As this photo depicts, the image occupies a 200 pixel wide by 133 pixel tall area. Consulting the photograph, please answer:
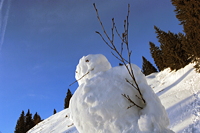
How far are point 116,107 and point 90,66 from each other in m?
1.44

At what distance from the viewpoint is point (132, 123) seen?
84.8 inches

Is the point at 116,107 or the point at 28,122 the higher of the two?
the point at 28,122

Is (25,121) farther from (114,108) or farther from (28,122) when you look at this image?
(114,108)

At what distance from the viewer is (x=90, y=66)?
3.50 m

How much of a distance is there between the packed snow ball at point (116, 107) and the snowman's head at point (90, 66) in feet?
A: 1.80

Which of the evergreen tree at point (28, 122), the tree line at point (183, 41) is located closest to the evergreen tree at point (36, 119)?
the evergreen tree at point (28, 122)

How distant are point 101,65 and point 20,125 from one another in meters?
49.7

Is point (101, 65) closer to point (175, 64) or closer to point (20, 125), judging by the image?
point (175, 64)

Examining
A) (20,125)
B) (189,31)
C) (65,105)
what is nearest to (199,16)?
(189,31)

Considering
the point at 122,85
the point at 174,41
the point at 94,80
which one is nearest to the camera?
the point at 122,85

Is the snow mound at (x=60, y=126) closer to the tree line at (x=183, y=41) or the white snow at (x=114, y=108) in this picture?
the white snow at (x=114, y=108)

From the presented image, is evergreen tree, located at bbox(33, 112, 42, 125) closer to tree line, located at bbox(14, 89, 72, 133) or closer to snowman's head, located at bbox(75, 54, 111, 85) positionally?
tree line, located at bbox(14, 89, 72, 133)

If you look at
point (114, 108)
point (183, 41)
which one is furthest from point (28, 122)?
point (114, 108)

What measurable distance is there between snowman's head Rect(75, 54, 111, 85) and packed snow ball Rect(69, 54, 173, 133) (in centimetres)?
55
